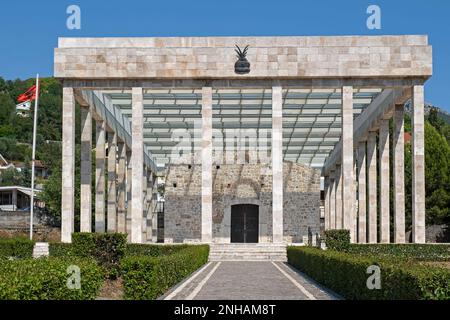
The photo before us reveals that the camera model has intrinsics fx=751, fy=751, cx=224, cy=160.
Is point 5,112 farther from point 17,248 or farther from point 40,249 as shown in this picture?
point 40,249

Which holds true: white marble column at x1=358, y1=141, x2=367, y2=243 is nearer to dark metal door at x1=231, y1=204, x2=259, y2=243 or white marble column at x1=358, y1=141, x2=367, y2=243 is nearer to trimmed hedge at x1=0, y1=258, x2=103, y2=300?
dark metal door at x1=231, y1=204, x2=259, y2=243

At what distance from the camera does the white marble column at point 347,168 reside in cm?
3406

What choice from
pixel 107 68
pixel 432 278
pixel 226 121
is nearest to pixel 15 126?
pixel 226 121

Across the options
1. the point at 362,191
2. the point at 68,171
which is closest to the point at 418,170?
the point at 362,191

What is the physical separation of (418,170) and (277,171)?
642cm

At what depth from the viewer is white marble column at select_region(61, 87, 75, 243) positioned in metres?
34.3

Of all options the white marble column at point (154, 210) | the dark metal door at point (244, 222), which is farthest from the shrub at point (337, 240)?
the white marble column at point (154, 210)

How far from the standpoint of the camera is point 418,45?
34.6m

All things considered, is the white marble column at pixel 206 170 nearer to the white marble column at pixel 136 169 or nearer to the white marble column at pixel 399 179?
the white marble column at pixel 136 169

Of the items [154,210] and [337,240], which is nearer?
[337,240]

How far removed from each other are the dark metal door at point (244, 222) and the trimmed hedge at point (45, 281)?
32259 mm

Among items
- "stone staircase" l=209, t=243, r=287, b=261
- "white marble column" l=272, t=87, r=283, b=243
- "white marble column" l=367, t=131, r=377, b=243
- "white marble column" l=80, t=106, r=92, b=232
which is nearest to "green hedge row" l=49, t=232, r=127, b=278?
"stone staircase" l=209, t=243, r=287, b=261

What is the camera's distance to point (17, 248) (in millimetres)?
29578

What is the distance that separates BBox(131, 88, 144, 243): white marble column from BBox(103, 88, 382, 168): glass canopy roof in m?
2.24
